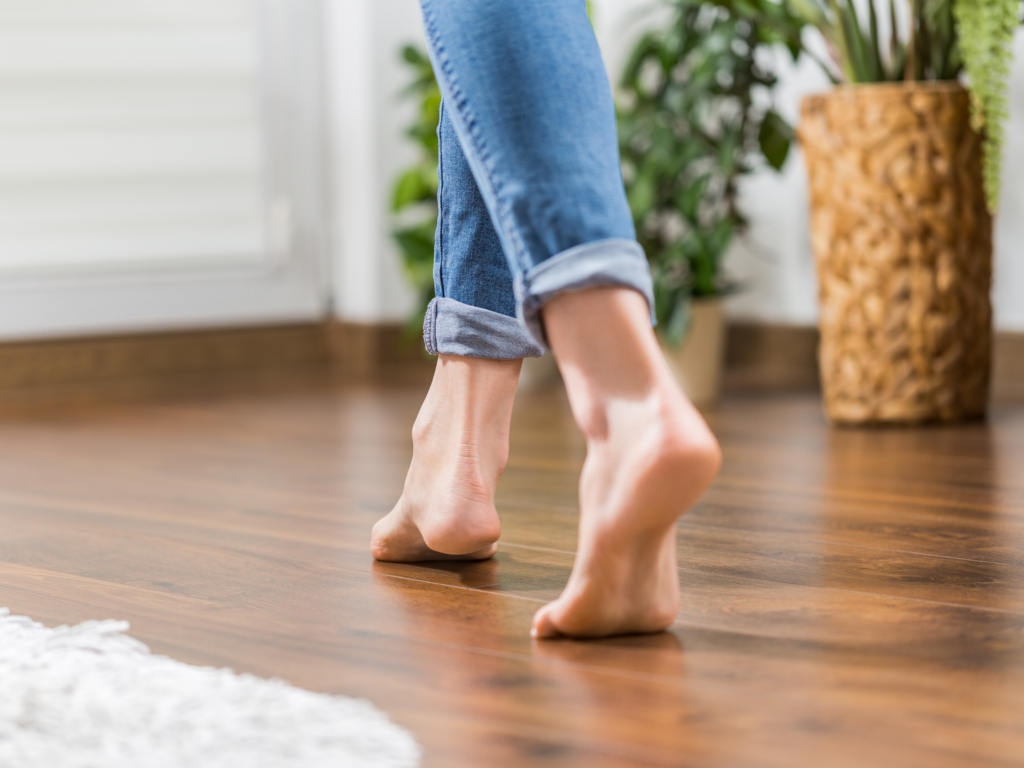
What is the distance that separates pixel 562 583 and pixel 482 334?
189 mm

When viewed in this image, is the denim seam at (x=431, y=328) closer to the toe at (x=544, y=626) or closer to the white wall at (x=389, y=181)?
the toe at (x=544, y=626)

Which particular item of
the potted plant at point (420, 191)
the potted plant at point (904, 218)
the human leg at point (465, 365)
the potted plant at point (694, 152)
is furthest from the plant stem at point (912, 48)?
the human leg at point (465, 365)

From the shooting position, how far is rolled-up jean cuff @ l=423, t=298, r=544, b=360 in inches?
33.5

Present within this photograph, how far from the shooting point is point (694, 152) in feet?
6.43

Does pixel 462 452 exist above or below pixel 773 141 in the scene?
below

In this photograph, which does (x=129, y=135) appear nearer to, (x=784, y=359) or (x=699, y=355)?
(x=699, y=355)

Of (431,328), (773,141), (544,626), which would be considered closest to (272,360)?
(773,141)

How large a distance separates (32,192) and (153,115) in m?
0.29

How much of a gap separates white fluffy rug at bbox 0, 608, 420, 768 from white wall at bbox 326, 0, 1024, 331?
1.80 metres

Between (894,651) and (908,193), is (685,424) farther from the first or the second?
(908,193)

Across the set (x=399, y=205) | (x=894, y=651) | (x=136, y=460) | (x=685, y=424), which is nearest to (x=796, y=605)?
(x=894, y=651)

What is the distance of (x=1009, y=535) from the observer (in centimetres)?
98

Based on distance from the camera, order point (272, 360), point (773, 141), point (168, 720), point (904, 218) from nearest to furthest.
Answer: point (168, 720)
point (904, 218)
point (773, 141)
point (272, 360)

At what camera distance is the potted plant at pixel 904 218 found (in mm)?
1588
